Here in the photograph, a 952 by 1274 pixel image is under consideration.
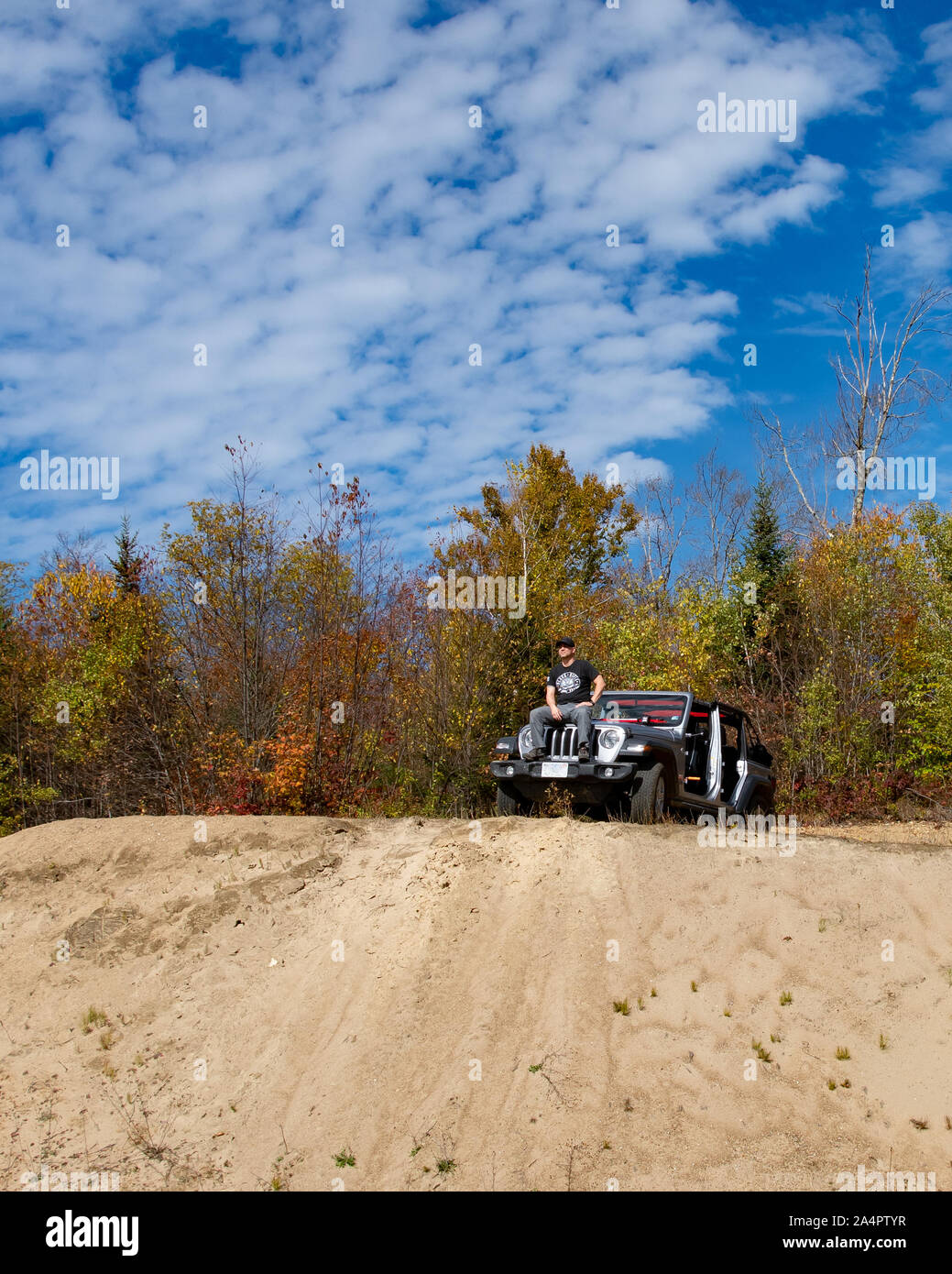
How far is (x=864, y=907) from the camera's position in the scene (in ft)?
23.1

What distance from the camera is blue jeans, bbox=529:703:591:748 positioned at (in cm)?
906

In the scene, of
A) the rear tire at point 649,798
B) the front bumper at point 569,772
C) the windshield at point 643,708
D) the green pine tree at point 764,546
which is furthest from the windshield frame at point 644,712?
the green pine tree at point 764,546

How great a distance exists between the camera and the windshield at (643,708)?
10094 mm

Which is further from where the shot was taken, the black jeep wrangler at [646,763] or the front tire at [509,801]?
the front tire at [509,801]

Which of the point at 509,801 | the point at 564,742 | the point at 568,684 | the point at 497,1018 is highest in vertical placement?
the point at 568,684

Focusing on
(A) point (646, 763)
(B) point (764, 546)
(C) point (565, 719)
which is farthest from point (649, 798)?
(B) point (764, 546)

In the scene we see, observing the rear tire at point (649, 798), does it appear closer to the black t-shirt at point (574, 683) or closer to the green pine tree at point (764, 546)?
the black t-shirt at point (574, 683)

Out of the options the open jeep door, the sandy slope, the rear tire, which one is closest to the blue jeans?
the rear tire

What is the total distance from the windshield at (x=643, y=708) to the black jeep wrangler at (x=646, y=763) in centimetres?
1

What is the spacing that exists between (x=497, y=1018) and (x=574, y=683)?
12.3 feet

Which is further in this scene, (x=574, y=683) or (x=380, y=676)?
(x=380, y=676)

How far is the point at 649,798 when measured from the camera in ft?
28.8

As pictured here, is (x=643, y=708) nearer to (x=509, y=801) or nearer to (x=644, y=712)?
(x=644, y=712)
